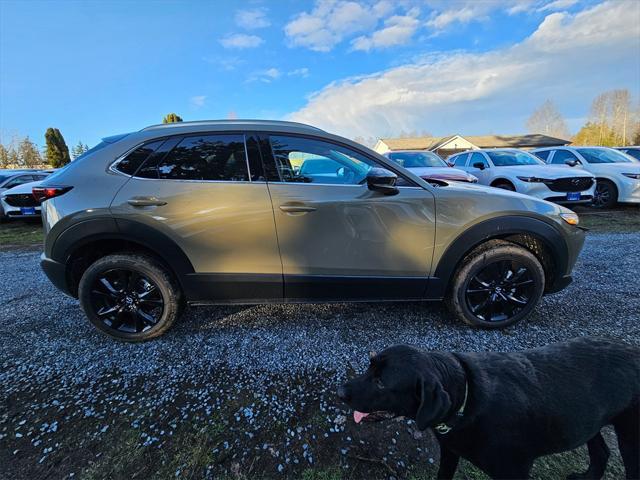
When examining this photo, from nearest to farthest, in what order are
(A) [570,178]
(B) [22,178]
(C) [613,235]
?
(C) [613,235]
(A) [570,178]
(B) [22,178]

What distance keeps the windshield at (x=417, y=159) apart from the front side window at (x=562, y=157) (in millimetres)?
3808

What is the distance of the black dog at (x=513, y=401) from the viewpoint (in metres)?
1.27

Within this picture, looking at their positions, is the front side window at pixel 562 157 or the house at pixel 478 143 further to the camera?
the house at pixel 478 143

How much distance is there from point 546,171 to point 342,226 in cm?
729

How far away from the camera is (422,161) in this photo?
28.2ft

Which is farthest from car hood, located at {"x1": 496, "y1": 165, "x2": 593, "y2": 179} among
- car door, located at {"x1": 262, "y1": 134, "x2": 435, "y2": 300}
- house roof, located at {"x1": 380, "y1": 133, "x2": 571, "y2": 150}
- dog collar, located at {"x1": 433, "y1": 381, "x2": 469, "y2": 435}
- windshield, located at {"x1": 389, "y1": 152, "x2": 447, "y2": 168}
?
house roof, located at {"x1": 380, "y1": 133, "x2": 571, "y2": 150}

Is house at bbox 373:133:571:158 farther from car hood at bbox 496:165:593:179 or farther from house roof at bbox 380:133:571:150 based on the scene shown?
car hood at bbox 496:165:593:179

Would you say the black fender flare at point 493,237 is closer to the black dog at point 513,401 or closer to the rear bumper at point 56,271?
the black dog at point 513,401

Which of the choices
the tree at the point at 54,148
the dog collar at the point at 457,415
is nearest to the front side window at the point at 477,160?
the dog collar at the point at 457,415

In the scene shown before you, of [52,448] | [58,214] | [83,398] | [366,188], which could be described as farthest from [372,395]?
[58,214]

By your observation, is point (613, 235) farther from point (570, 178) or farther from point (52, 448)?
point (52, 448)

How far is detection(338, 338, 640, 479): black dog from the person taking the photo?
1.27m

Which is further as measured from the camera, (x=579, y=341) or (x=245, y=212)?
(x=245, y=212)

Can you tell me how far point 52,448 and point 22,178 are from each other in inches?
461
